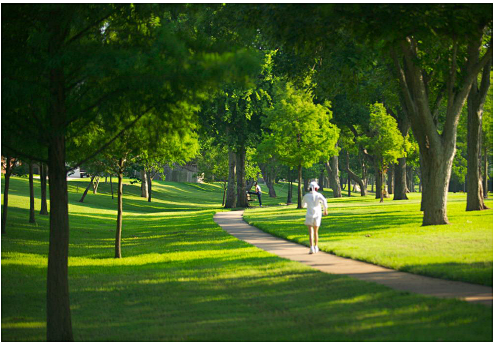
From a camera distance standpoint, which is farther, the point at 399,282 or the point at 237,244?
the point at 237,244

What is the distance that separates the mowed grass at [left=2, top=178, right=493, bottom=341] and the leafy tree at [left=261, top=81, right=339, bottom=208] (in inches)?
A: 667

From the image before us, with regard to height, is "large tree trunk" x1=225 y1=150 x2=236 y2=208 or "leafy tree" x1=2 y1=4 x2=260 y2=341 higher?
"leafy tree" x1=2 y1=4 x2=260 y2=341

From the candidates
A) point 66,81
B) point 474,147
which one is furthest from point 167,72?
point 474,147

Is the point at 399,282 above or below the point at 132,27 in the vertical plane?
below

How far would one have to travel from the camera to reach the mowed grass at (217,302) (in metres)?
7.57

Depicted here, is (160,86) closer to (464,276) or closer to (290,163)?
(464,276)

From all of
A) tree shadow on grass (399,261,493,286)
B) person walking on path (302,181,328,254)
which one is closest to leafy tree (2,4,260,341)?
tree shadow on grass (399,261,493,286)

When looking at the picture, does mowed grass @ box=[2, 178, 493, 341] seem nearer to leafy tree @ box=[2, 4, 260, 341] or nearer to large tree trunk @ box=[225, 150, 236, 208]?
leafy tree @ box=[2, 4, 260, 341]

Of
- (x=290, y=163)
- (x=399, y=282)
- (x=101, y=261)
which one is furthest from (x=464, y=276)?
(x=290, y=163)

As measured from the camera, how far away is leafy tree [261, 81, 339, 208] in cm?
3541

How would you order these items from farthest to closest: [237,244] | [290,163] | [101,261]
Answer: [290,163] < [237,244] < [101,261]

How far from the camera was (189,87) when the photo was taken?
332 inches

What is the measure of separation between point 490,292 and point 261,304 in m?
3.51

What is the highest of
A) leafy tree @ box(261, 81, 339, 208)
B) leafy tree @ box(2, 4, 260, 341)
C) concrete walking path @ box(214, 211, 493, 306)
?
leafy tree @ box(261, 81, 339, 208)
